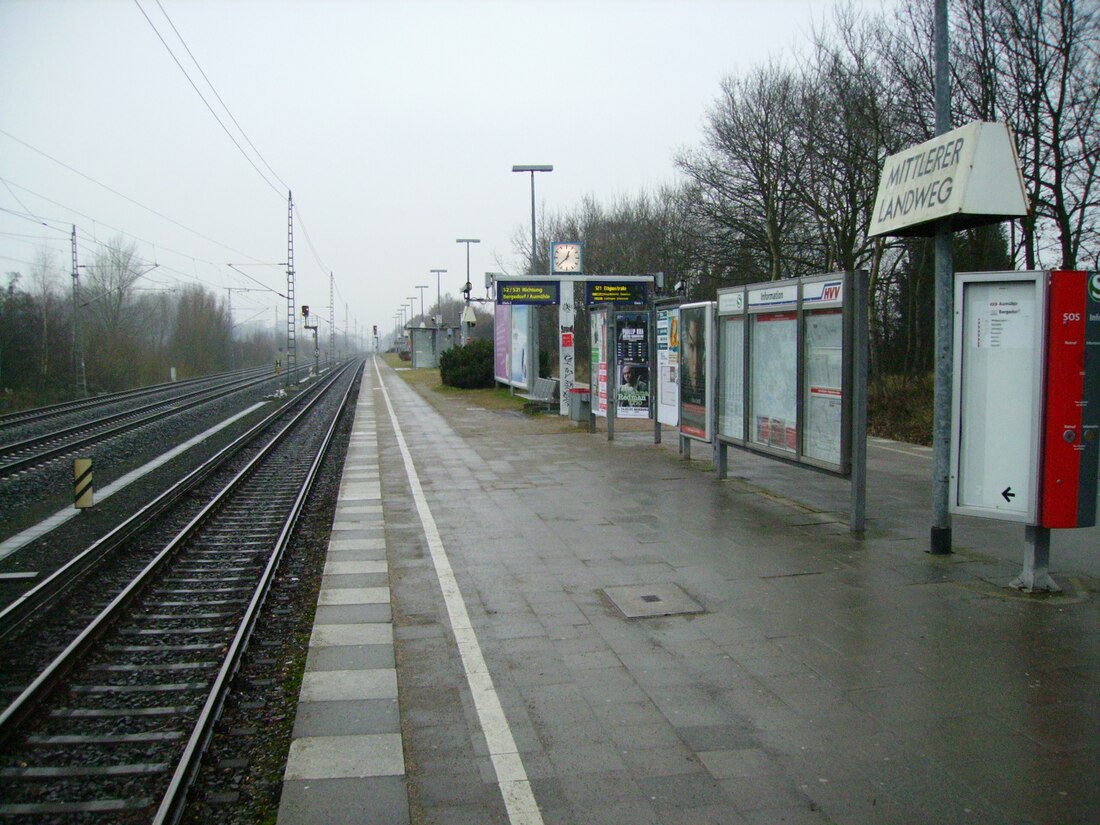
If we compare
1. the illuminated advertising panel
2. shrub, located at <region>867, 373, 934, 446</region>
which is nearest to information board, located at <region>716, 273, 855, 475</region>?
the illuminated advertising panel

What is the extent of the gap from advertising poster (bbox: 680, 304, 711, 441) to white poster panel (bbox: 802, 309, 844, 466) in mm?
2748

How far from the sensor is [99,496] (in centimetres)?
1192

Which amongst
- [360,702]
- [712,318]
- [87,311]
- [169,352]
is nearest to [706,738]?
[360,702]

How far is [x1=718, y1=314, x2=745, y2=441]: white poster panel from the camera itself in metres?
11.0

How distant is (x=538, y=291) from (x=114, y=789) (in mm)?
17136

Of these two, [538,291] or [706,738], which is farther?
[538,291]

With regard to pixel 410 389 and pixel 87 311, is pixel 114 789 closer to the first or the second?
pixel 410 389

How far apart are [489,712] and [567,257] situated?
19.0 metres

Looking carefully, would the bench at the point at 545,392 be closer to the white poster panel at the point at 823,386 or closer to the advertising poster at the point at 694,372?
the advertising poster at the point at 694,372

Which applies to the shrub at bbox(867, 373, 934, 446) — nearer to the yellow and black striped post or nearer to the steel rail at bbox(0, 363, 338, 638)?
the steel rail at bbox(0, 363, 338, 638)

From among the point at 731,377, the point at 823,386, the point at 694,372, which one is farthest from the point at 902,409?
the point at 823,386

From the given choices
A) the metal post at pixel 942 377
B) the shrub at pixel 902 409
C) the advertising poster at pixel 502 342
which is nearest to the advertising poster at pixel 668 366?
the shrub at pixel 902 409

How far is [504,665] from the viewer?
→ 17.1 feet

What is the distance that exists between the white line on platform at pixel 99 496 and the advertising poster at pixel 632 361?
8060mm
